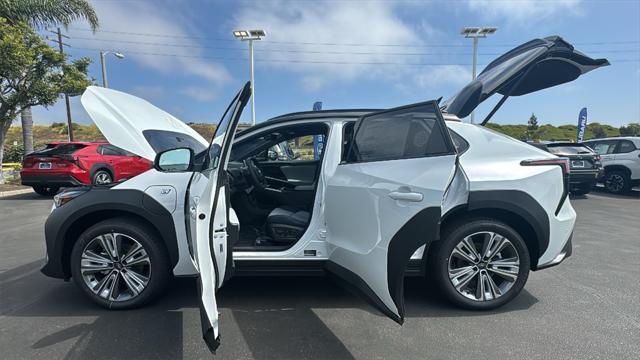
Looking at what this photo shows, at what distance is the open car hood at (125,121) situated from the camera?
3.31 meters

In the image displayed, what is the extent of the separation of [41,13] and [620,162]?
1941 cm

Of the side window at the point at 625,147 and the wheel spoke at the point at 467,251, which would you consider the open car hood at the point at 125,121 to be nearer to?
the wheel spoke at the point at 467,251

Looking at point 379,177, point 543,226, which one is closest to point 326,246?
point 379,177

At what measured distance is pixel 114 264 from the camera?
3.26m

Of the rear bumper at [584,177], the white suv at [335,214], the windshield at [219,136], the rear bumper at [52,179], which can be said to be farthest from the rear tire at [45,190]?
the rear bumper at [584,177]

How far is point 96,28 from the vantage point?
15164 millimetres

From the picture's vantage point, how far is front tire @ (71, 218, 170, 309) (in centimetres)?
322

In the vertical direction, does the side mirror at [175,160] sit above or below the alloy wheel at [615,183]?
above

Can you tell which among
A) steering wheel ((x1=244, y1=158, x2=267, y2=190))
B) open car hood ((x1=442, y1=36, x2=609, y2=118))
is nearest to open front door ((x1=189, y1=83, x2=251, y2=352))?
steering wheel ((x1=244, y1=158, x2=267, y2=190))

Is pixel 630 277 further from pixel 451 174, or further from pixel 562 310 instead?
pixel 451 174

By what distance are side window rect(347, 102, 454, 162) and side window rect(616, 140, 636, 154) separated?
1194 cm

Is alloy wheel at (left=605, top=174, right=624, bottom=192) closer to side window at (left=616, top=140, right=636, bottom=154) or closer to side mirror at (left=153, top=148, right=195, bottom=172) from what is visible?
side window at (left=616, top=140, right=636, bottom=154)

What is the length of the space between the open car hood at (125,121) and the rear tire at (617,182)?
12749 mm

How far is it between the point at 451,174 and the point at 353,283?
1.06 m
